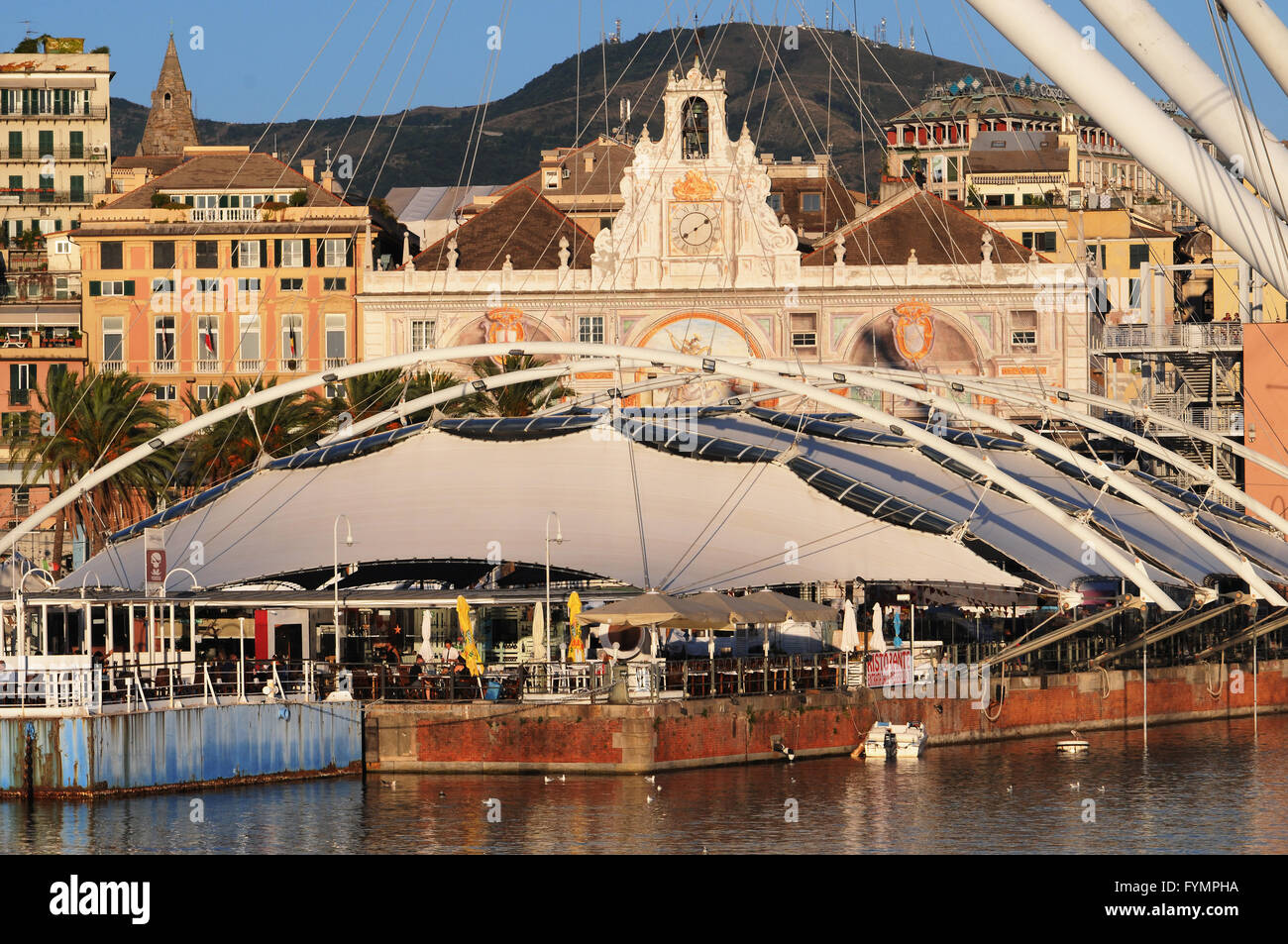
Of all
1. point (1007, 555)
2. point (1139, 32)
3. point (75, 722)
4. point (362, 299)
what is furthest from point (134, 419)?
point (1139, 32)

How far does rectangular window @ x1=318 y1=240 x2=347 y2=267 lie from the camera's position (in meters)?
128

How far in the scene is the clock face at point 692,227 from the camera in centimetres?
12231

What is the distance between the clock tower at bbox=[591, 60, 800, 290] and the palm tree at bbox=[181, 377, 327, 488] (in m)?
26.7

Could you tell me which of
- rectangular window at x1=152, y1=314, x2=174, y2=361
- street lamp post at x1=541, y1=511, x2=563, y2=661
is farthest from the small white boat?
rectangular window at x1=152, y1=314, x2=174, y2=361

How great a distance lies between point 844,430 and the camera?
3182 inches

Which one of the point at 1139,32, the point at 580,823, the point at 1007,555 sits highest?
the point at 1139,32

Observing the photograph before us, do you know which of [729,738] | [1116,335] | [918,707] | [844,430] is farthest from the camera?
[1116,335]

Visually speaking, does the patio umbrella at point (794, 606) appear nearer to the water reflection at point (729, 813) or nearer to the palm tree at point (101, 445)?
the water reflection at point (729, 813)

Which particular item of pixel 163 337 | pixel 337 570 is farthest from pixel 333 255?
pixel 337 570

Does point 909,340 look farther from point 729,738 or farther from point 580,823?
point 580,823

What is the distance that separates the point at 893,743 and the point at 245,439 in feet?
148

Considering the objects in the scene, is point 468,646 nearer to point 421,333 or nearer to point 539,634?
point 539,634

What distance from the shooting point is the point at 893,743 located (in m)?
57.1

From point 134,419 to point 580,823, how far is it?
56426mm
